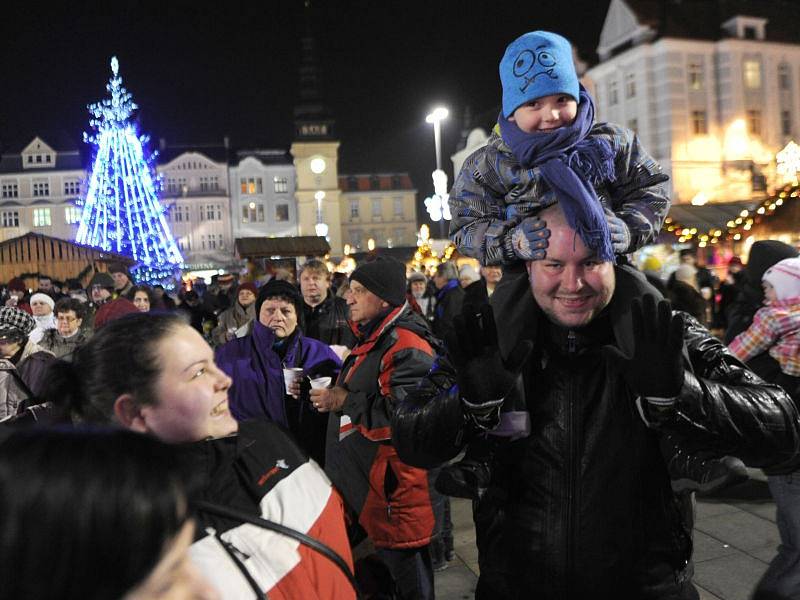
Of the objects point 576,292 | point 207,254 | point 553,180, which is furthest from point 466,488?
point 207,254

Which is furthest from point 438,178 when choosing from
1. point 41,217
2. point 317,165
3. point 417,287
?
point 41,217

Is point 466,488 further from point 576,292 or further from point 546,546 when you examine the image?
point 576,292

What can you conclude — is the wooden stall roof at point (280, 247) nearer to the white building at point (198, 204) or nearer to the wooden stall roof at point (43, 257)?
the wooden stall roof at point (43, 257)

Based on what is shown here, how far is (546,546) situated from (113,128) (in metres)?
34.7

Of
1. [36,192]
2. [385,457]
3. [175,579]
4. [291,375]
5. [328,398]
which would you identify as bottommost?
[385,457]

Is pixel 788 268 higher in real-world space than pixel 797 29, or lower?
lower

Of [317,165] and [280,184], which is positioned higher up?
[317,165]

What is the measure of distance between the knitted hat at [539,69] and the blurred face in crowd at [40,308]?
7.43 metres

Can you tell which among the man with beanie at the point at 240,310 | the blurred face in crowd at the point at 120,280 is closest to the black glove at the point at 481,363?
the man with beanie at the point at 240,310

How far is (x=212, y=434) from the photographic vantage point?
188 cm

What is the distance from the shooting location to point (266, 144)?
249 feet

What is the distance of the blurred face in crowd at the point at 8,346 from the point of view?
500 cm

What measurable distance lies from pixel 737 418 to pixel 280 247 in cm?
2089

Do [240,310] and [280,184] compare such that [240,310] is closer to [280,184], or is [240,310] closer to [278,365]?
[278,365]
